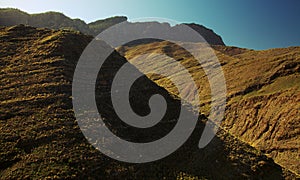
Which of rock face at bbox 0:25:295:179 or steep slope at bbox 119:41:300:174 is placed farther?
steep slope at bbox 119:41:300:174

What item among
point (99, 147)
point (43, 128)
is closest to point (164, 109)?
Result: point (99, 147)

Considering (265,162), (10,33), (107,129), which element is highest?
(10,33)

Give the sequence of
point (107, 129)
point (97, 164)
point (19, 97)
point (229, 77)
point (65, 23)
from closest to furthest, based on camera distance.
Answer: point (97, 164) < point (107, 129) < point (19, 97) < point (229, 77) < point (65, 23)

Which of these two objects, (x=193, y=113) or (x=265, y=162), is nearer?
(x=265, y=162)

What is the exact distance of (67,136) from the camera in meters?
A: 21.4

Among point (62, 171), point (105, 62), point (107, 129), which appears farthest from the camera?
point (105, 62)

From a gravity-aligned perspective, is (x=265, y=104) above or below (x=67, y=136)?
below

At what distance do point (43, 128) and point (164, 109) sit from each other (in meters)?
11.8

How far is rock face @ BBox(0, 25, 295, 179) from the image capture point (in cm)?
1909

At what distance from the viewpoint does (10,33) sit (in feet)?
127

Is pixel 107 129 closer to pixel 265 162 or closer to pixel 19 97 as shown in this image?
pixel 19 97

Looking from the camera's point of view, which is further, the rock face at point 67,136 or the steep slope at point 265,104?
the steep slope at point 265,104

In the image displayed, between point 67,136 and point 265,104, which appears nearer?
point 67,136

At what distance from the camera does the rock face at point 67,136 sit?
1909cm
